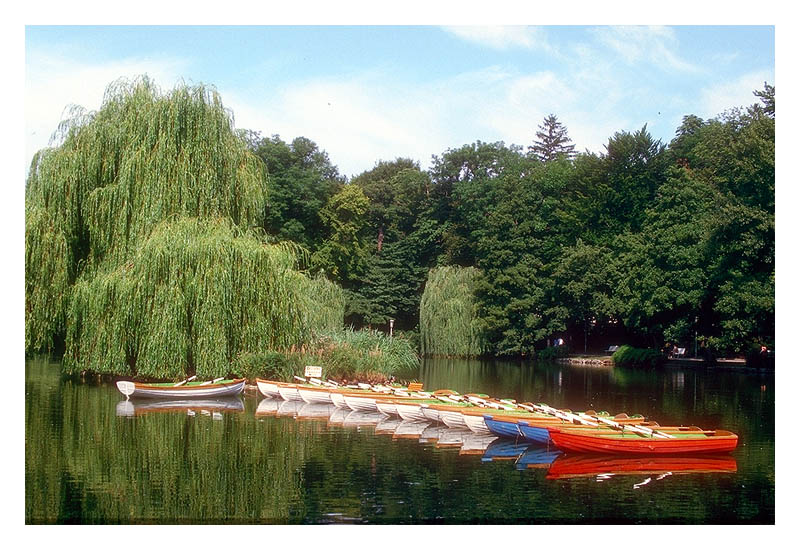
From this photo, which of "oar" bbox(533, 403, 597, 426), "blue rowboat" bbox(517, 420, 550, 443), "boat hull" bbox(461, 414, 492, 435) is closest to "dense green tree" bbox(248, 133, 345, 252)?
"boat hull" bbox(461, 414, 492, 435)

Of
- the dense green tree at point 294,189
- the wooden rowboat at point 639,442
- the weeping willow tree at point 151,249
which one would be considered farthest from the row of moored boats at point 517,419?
the dense green tree at point 294,189

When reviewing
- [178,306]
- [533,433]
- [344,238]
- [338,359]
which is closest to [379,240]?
[344,238]

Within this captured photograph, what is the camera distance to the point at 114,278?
59.6ft

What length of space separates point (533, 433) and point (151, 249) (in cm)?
917

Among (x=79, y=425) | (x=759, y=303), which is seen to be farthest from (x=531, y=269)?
(x=79, y=425)

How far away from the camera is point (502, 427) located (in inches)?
553

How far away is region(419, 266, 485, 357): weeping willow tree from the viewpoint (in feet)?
122

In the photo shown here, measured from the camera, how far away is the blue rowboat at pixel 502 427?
45.4 feet

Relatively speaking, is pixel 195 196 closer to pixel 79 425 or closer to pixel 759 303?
pixel 79 425

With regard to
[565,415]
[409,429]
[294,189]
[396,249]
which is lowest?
[409,429]

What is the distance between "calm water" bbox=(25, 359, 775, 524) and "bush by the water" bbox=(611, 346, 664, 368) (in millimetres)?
15608

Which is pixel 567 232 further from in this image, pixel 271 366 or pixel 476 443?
pixel 476 443

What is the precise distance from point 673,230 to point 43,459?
1032 inches

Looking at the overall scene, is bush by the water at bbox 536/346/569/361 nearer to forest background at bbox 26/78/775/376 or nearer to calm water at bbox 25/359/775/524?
forest background at bbox 26/78/775/376
